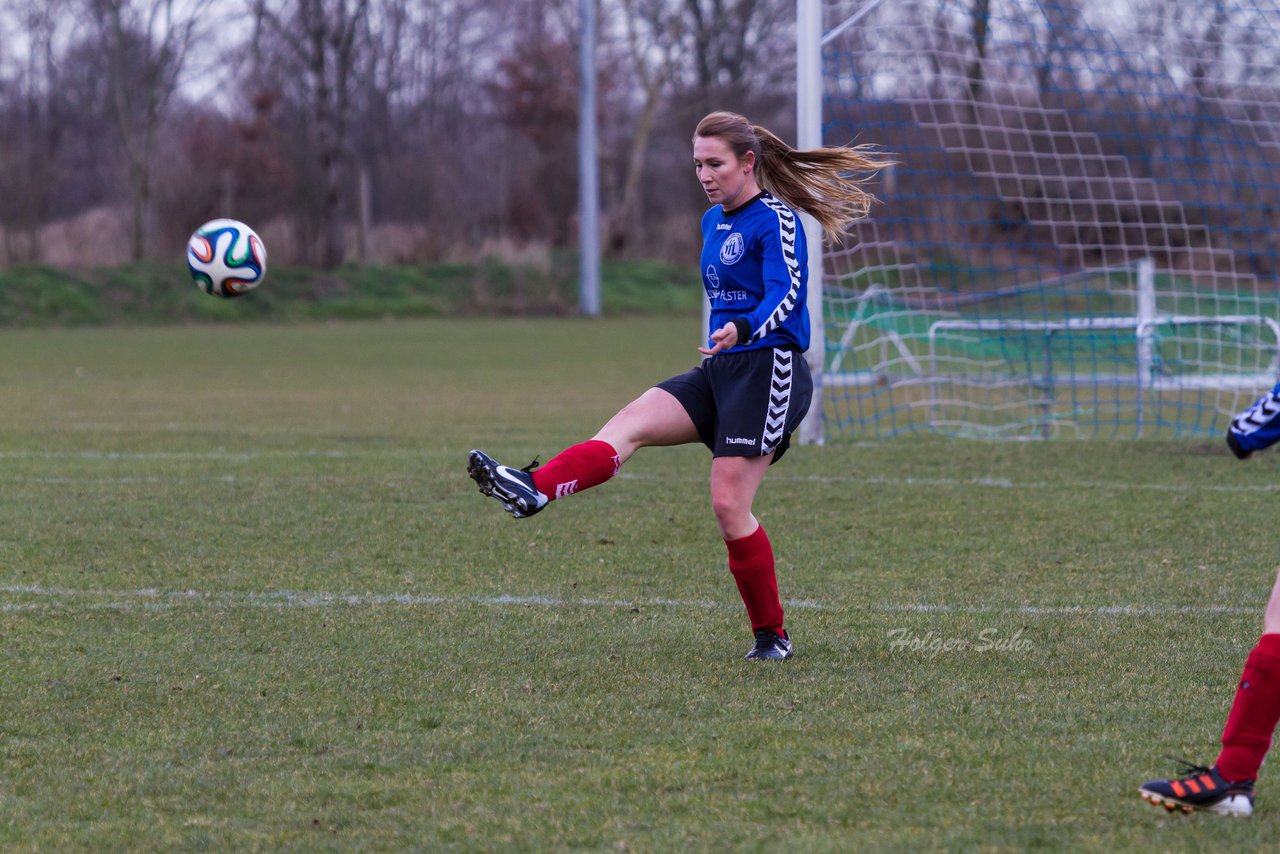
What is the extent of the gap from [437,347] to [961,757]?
19944 mm

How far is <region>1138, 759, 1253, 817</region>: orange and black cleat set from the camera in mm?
3295

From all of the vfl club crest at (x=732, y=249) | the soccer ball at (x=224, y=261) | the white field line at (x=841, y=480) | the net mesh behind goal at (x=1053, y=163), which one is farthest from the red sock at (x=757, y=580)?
the net mesh behind goal at (x=1053, y=163)

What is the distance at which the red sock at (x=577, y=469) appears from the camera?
4637 mm

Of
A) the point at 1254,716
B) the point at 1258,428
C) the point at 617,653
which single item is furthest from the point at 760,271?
the point at 1254,716

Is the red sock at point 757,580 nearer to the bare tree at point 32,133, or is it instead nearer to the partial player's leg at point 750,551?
the partial player's leg at point 750,551

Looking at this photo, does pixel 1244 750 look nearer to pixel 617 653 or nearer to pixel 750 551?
pixel 750 551

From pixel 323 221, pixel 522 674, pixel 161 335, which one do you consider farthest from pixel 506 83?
pixel 522 674

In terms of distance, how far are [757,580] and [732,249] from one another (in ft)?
3.50

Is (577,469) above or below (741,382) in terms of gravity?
below

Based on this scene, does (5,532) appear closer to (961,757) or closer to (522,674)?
(522,674)

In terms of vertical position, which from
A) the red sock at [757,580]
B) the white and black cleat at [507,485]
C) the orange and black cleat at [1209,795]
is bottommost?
the orange and black cleat at [1209,795]

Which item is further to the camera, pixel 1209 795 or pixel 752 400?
pixel 752 400

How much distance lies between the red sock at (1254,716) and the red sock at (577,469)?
2.02m

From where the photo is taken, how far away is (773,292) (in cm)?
477
